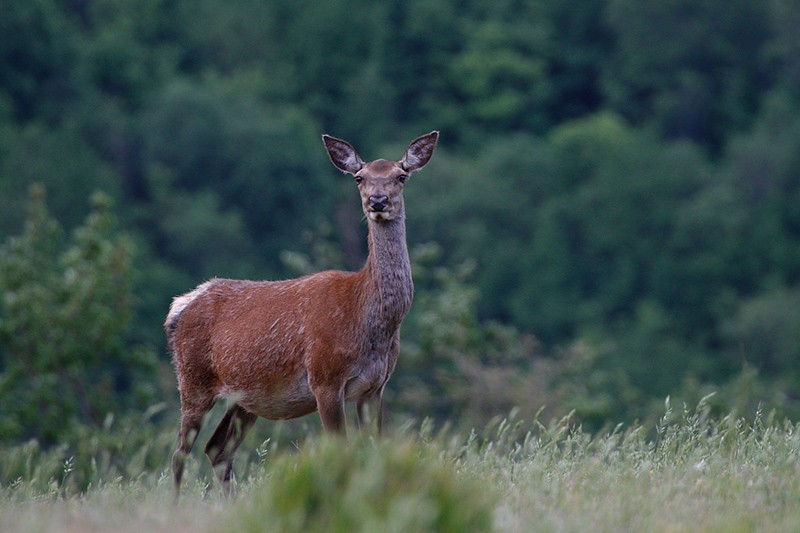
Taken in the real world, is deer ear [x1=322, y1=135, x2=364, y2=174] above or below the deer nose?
above

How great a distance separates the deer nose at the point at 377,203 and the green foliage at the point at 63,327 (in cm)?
1197

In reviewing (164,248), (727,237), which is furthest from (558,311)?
(164,248)

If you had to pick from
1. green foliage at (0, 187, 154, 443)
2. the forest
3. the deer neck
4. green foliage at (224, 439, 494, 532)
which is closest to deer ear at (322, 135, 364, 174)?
the deer neck

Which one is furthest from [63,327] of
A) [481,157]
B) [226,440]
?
[481,157]

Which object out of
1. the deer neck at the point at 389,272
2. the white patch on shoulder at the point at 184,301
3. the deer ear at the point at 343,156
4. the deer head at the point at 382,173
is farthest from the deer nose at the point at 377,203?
the white patch on shoulder at the point at 184,301

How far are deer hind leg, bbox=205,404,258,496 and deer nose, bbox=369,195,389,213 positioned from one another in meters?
1.60

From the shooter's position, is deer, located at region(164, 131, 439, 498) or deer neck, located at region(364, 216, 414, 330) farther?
deer neck, located at region(364, 216, 414, 330)

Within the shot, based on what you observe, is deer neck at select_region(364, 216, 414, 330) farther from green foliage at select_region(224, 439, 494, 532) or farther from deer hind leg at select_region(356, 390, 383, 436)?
green foliage at select_region(224, 439, 494, 532)

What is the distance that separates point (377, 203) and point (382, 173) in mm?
284

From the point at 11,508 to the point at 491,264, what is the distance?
49417 mm

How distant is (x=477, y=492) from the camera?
6.91 m

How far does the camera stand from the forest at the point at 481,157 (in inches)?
1944

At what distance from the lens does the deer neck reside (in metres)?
9.72

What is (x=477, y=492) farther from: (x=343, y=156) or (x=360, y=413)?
(x=343, y=156)
